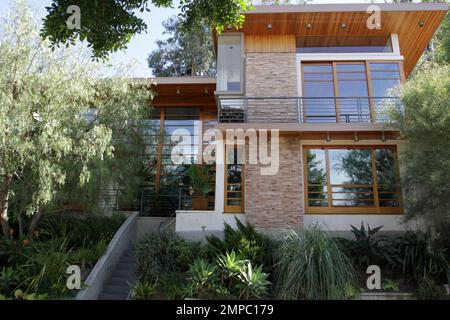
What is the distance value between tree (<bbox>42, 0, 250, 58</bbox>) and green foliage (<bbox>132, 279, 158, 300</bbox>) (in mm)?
4909

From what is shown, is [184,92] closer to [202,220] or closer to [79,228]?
[202,220]

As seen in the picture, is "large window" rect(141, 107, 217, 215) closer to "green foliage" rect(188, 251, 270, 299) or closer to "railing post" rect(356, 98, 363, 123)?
"green foliage" rect(188, 251, 270, 299)

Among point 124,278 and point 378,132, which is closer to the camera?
point 124,278

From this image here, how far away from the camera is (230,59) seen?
1267cm

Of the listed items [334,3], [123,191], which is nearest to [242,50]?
[334,3]

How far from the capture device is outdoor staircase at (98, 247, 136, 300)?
8797 mm

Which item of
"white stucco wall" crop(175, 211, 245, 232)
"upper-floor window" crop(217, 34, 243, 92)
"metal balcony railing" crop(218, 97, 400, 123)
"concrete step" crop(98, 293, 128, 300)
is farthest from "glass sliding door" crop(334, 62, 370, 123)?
"concrete step" crop(98, 293, 128, 300)

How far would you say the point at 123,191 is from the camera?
35.8 ft

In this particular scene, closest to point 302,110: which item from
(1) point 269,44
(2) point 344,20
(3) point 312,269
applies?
(1) point 269,44

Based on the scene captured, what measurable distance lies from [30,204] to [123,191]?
2839mm

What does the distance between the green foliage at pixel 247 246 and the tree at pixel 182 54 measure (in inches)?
719

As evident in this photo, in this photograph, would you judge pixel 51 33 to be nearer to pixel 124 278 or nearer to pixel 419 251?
pixel 124 278

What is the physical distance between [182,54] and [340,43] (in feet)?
51.4

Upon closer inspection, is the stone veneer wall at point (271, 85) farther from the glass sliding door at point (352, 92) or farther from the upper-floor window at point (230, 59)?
the glass sliding door at point (352, 92)
